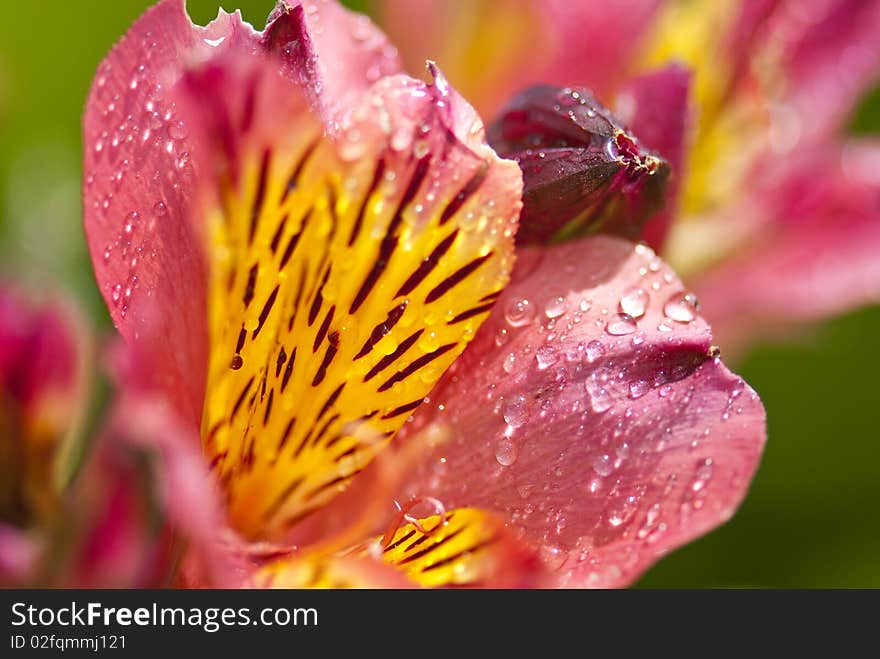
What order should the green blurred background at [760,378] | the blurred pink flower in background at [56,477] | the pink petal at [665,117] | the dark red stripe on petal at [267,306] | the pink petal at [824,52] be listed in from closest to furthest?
1. the blurred pink flower in background at [56,477]
2. the dark red stripe on petal at [267,306]
3. the pink petal at [665,117]
4. the pink petal at [824,52]
5. the green blurred background at [760,378]

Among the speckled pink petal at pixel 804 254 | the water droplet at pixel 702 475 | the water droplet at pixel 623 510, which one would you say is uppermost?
the water droplet at pixel 702 475

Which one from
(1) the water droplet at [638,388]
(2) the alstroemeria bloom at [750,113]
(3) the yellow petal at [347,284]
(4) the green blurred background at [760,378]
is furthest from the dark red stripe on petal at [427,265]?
(4) the green blurred background at [760,378]

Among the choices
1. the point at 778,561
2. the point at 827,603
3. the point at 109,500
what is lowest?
the point at 778,561

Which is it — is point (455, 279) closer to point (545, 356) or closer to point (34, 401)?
point (545, 356)

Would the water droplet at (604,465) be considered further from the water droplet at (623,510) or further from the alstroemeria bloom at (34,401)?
the alstroemeria bloom at (34,401)

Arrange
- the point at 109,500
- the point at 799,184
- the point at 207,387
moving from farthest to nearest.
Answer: the point at 799,184 → the point at 207,387 → the point at 109,500

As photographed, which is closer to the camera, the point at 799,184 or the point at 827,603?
the point at 827,603

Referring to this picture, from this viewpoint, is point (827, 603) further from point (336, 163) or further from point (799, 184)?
point (799, 184)

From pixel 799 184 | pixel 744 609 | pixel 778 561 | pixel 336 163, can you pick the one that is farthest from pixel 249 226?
pixel 778 561
